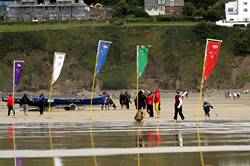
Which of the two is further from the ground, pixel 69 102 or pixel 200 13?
pixel 200 13

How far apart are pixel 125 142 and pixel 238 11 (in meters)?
145

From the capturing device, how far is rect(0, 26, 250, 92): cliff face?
411ft

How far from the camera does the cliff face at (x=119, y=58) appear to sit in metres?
125

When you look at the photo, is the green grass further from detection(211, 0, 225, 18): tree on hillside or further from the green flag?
the green flag

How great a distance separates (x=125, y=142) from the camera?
90.1ft

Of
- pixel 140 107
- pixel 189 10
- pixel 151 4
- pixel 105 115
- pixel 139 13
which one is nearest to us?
pixel 140 107

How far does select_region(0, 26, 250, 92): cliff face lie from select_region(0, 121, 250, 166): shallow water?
8420cm

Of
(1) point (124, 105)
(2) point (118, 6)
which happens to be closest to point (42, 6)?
(2) point (118, 6)

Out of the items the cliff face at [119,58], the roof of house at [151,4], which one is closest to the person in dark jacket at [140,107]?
the cliff face at [119,58]

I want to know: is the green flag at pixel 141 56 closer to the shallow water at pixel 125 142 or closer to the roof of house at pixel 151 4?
the shallow water at pixel 125 142

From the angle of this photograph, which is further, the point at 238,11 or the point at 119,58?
the point at 238,11

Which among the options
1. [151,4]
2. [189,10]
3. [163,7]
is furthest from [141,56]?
[163,7]

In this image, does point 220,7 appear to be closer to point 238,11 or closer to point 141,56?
point 238,11

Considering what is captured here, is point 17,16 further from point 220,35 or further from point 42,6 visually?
point 220,35
